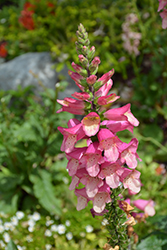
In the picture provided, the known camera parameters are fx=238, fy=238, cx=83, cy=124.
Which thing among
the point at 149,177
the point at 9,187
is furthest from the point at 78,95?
the point at 149,177

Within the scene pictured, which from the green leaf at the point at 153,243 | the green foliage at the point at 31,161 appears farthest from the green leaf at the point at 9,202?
the green leaf at the point at 153,243

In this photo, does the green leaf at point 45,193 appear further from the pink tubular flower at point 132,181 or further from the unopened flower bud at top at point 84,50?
the unopened flower bud at top at point 84,50

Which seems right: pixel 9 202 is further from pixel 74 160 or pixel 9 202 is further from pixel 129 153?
pixel 129 153

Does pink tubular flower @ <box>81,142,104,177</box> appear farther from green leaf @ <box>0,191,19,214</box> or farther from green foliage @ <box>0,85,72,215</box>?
green leaf @ <box>0,191,19,214</box>

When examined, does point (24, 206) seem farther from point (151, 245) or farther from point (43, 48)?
point (43, 48)

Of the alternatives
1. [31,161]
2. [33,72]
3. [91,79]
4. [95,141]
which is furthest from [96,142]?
[33,72]

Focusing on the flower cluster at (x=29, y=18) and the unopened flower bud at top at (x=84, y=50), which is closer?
the unopened flower bud at top at (x=84, y=50)

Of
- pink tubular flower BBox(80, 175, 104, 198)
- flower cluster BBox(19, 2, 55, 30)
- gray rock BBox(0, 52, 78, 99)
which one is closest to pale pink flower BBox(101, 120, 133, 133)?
pink tubular flower BBox(80, 175, 104, 198)
